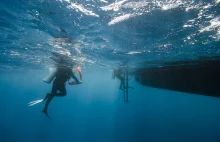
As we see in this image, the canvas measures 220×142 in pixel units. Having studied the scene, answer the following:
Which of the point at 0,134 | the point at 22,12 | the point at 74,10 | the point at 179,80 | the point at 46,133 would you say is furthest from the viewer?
the point at 46,133

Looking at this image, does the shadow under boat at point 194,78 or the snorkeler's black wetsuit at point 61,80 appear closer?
the shadow under boat at point 194,78

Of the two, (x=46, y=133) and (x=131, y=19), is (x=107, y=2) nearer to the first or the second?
(x=131, y=19)

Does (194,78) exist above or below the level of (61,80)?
above

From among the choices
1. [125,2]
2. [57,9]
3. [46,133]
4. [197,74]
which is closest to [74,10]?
[57,9]

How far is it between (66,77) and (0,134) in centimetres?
4562

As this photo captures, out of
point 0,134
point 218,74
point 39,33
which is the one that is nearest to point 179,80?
point 218,74

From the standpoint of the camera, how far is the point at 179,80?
10.6 meters

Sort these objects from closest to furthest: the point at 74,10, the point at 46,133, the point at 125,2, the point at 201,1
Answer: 1. the point at 201,1
2. the point at 125,2
3. the point at 74,10
4. the point at 46,133

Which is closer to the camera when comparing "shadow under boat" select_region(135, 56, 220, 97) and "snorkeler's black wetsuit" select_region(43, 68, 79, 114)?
"shadow under boat" select_region(135, 56, 220, 97)

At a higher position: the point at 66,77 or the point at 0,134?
the point at 66,77

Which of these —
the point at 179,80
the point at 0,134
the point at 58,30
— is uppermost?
the point at 58,30

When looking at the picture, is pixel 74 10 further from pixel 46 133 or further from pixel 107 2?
pixel 46 133

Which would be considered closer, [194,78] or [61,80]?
[194,78]

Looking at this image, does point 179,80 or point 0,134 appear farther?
point 0,134
